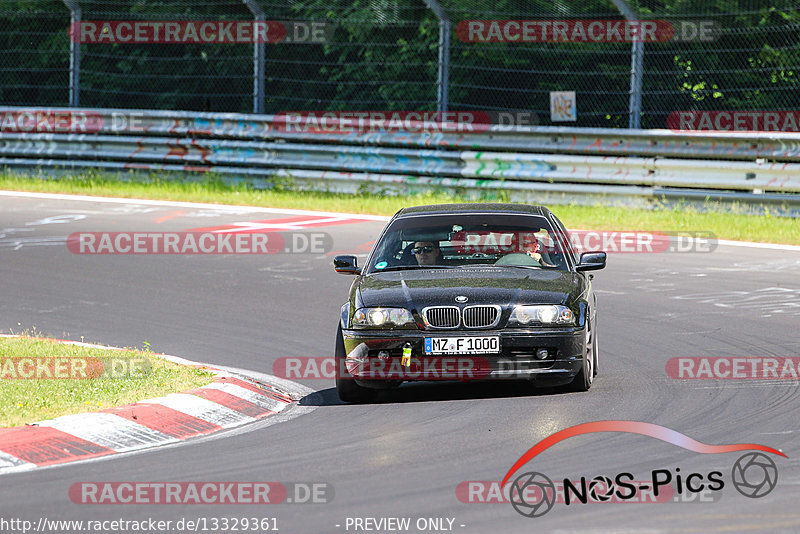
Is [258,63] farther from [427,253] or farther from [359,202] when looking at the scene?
[427,253]

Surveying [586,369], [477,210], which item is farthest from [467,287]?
[477,210]

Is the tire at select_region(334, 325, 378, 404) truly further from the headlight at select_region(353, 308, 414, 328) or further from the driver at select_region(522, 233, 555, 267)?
the driver at select_region(522, 233, 555, 267)

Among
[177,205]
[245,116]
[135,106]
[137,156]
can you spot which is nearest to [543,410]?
[177,205]

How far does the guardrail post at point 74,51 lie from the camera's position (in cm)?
2266

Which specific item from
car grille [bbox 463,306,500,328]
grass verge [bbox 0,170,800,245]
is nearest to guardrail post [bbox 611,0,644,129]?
grass verge [bbox 0,170,800,245]

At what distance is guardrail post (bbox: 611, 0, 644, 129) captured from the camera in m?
18.4

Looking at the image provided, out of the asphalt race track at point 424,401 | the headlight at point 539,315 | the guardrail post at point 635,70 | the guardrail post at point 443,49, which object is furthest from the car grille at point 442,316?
the guardrail post at point 443,49

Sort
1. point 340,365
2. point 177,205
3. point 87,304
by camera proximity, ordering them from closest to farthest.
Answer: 1. point 340,365
2. point 87,304
3. point 177,205

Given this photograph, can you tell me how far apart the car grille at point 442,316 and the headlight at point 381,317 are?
106 mm

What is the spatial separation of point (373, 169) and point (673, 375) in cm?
1153

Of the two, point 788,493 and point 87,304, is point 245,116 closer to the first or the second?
point 87,304

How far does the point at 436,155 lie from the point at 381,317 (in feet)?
37.5

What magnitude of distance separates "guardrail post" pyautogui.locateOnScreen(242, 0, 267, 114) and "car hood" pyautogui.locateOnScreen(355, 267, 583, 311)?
12427 millimetres

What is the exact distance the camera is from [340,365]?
8.86m
